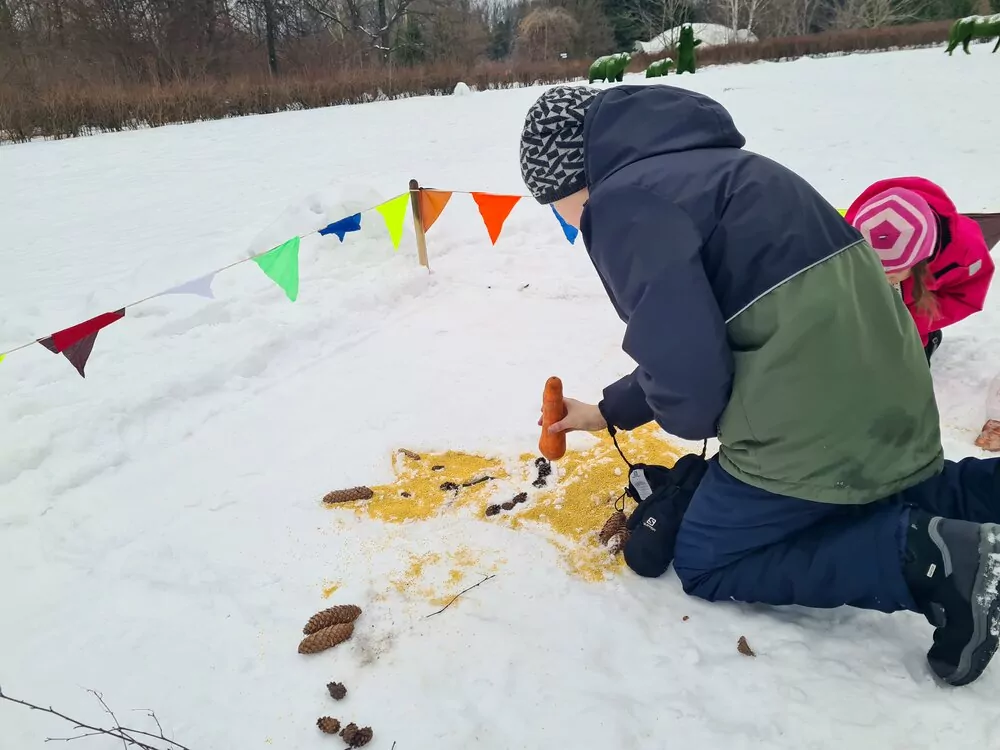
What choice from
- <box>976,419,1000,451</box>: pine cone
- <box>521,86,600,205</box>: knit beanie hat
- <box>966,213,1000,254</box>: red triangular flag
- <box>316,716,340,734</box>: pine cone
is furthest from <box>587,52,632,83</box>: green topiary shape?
<box>316,716,340,734</box>: pine cone

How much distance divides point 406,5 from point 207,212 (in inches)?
911

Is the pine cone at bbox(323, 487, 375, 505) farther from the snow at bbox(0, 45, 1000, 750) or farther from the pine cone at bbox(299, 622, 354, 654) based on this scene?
the pine cone at bbox(299, 622, 354, 654)

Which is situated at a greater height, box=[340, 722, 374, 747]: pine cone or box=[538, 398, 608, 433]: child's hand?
box=[538, 398, 608, 433]: child's hand

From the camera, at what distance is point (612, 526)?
262cm

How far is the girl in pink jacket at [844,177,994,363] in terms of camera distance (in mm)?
2787

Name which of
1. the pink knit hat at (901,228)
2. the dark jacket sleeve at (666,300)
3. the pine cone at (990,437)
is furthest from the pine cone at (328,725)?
the pine cone at (990,437)

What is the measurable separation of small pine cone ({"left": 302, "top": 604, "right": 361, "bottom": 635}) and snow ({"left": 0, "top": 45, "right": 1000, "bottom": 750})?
0.21 feet

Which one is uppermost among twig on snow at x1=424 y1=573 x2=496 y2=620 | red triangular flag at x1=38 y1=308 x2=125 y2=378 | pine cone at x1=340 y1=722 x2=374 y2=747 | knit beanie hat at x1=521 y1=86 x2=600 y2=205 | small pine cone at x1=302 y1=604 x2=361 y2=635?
knit beanie hat at x1=521 y1=86 x2=600 y2=205

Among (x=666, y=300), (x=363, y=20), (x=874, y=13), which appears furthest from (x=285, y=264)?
(x=874, y=13)

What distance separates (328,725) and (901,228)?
2.92m

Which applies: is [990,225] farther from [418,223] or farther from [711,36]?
[711,36]

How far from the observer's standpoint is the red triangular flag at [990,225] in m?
3.75

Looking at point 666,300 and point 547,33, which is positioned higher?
point 547,33

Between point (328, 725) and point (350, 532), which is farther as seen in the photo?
point (350, 532)
